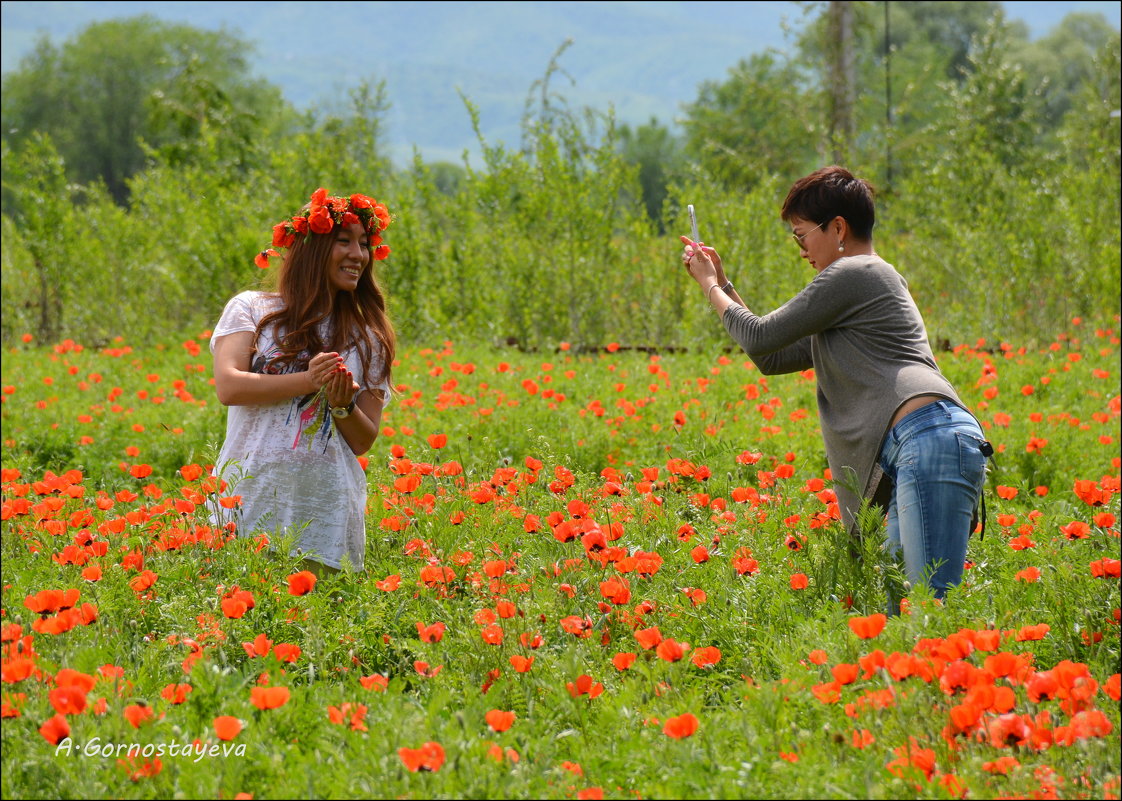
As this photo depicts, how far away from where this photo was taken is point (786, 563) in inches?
158

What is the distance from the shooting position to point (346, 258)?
162 inches

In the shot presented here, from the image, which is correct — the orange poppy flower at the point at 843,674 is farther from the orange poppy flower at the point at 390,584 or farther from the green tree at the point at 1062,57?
the green tree at the point at 1062,57

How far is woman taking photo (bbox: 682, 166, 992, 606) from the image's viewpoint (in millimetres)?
3424

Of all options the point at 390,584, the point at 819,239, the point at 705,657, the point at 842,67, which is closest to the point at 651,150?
the point at 842,67

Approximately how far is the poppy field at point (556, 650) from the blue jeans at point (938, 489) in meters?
0.14

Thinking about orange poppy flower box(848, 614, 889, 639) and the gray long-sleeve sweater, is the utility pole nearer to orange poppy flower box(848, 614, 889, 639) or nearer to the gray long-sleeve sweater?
the gray long-sleeve sweater

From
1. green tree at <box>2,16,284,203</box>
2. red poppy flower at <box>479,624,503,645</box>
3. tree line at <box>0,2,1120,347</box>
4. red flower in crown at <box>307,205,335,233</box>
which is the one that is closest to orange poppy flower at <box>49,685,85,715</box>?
red poppy flower at <box>479,624,503,645</box>

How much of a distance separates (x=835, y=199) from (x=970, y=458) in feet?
3.20

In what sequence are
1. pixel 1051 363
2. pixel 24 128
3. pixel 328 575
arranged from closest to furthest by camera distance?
pixel 328 575 → pixel 1051 363 → pixel 24 128

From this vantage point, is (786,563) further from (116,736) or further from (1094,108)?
(1094,108)

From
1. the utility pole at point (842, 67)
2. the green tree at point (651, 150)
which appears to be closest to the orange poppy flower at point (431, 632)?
the utility pole at point (842, 67)

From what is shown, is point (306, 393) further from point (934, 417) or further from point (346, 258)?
point (934, 417)

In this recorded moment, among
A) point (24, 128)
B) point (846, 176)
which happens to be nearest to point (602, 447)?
point (846, 176)

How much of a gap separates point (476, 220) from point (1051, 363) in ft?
20.2
